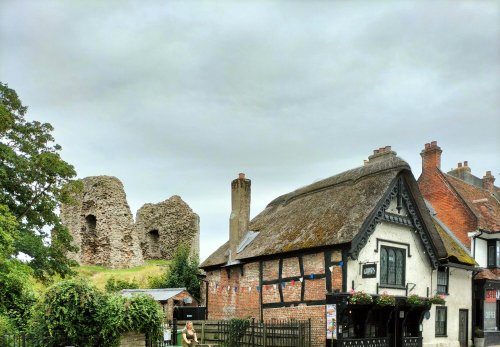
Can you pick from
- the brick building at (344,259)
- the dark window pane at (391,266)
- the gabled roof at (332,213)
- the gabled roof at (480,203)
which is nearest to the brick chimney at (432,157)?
the gabled roof at (480,203)

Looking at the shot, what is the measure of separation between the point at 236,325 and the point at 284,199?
9.47 m

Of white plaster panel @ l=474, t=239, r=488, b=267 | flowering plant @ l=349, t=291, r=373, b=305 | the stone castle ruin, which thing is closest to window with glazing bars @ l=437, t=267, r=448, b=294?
white plaster panel @ l=474, t=239, r=488, b=267

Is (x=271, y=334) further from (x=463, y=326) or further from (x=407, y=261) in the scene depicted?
(x=463, y=326)

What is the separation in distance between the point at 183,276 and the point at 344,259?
629 inches

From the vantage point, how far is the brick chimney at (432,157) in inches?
1245

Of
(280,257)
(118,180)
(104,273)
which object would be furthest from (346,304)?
(118,180)

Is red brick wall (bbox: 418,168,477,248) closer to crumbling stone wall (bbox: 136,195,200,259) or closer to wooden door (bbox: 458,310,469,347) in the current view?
wooden door (bbox: 458,310,469,347)

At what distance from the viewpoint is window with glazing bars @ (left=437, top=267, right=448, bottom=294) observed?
25.9 metres

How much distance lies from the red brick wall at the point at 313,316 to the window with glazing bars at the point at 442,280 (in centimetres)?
764

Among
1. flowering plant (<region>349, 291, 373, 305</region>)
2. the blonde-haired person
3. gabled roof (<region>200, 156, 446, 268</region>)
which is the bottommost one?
the blonde-haired person

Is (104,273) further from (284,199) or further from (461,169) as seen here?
(461,169)

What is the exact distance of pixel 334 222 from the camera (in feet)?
73.3

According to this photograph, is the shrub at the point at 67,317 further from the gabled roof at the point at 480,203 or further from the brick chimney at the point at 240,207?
the gabled roof at the point at 480,203

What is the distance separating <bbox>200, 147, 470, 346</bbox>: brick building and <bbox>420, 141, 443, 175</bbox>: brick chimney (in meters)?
5.43
